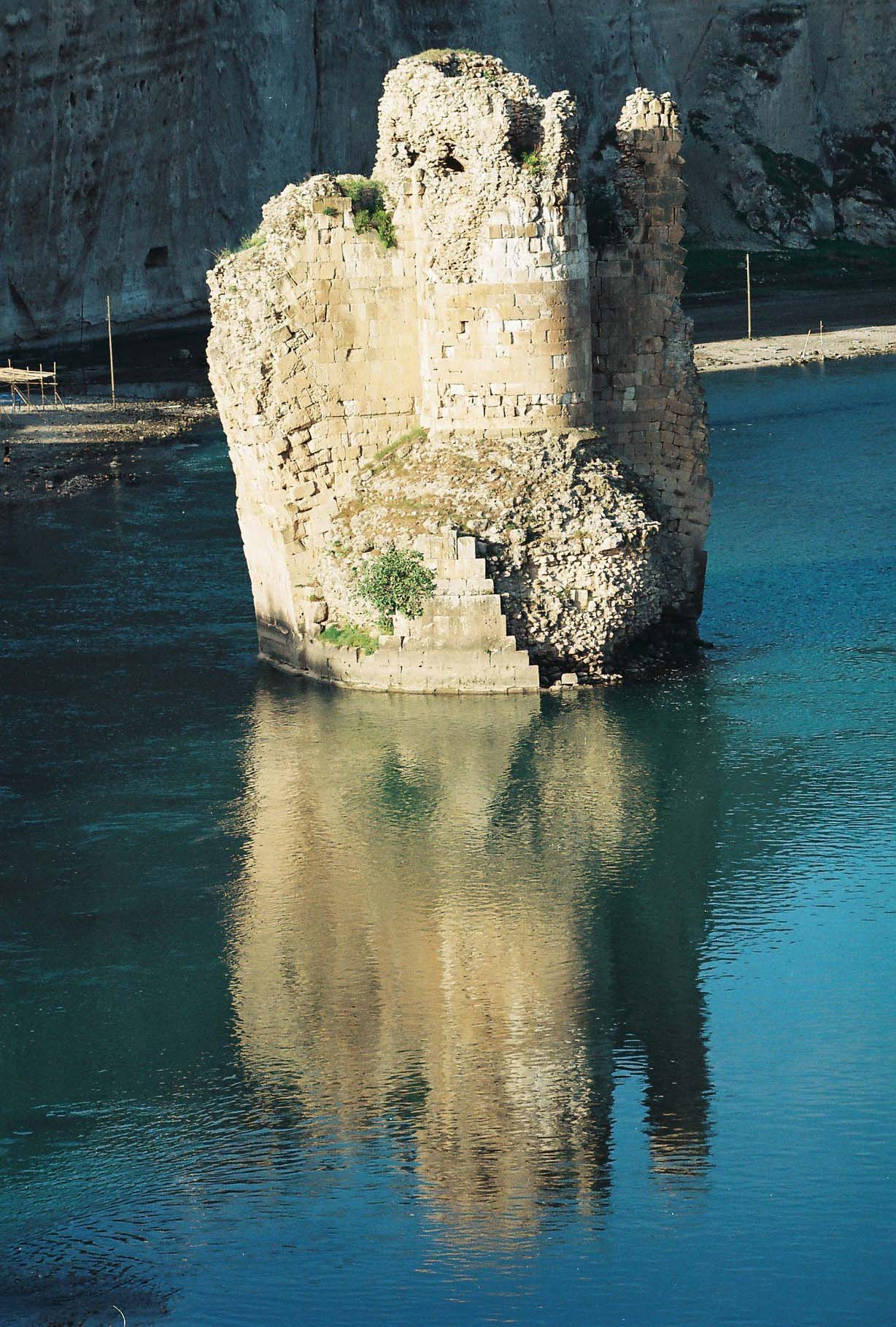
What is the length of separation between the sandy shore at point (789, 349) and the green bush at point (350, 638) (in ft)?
113

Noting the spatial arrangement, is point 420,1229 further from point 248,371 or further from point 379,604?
point 248,371

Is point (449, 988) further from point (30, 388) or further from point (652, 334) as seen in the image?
point (30, 388)

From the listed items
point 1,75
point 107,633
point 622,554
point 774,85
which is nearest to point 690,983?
point 622,554

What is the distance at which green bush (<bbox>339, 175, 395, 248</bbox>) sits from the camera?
26.0 m

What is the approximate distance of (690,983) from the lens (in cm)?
1766

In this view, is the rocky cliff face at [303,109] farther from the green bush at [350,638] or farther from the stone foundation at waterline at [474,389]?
the green bush at [350,638]

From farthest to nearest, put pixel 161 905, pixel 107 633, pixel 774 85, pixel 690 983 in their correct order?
pixel 774 85
pixel 107 633
pixel 161 905
pixel 690 983

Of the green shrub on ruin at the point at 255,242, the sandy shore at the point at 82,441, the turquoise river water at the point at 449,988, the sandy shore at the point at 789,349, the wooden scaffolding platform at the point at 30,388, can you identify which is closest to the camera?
the turquoise river water at the point at 449,988

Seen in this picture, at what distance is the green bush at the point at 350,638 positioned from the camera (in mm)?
25844

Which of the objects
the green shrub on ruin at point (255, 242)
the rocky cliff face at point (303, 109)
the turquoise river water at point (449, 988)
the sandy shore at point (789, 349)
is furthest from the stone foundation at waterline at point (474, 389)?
the sandy shore at point (789, 349)

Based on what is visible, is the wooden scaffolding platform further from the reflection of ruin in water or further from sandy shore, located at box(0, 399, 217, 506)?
the reflection of ruin in water

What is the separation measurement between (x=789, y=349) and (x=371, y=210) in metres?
38.5

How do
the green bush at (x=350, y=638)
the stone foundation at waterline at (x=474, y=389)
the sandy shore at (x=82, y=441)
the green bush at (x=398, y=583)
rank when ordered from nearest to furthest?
the green bush at (x=398, y=583) < the stone foundation at waterline at (x=474, y=389) < the green bush at (x=350, y=638) < the sandy shore at (x=82, y=441)

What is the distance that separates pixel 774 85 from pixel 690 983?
75.4m
